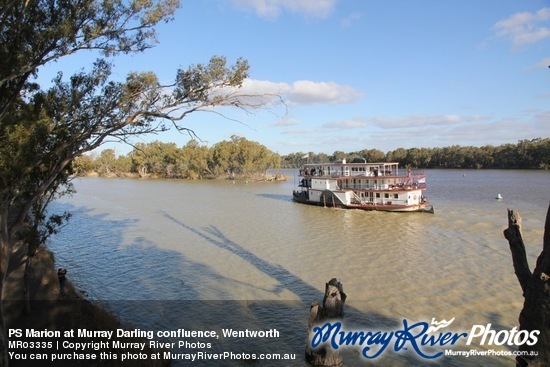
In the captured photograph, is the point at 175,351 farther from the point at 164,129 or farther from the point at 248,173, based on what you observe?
the point at 248,173

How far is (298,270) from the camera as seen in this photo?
18406 millimetres

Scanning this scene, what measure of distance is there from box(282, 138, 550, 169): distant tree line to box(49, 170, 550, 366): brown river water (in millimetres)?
65675

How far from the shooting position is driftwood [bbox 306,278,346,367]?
9.77 meters

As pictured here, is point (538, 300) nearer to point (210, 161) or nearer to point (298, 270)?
point (298, 270)

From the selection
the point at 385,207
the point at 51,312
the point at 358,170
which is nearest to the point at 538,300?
the point at 51,312

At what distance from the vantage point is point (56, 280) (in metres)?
14.5

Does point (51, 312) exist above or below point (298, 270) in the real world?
above

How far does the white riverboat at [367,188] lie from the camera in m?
38.5

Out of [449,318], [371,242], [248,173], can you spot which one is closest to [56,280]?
[449,318]

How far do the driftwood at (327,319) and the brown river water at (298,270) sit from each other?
0.44m

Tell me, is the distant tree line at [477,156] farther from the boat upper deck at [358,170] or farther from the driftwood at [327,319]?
the driftwood at [327,319]

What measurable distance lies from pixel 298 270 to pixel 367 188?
2537 cm

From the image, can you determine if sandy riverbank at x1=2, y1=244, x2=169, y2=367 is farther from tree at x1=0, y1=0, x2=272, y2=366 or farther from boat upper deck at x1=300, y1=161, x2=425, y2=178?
boat upper deck at x1=300, y1=161, x2=425, y2=178

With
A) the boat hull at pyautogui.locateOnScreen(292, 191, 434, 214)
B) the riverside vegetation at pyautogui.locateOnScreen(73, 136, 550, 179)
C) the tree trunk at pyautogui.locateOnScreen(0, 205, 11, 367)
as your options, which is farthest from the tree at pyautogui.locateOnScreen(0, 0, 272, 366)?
the riverside vegetation at pyautogui.locateOnScreen(73, 136, 550, 179)
